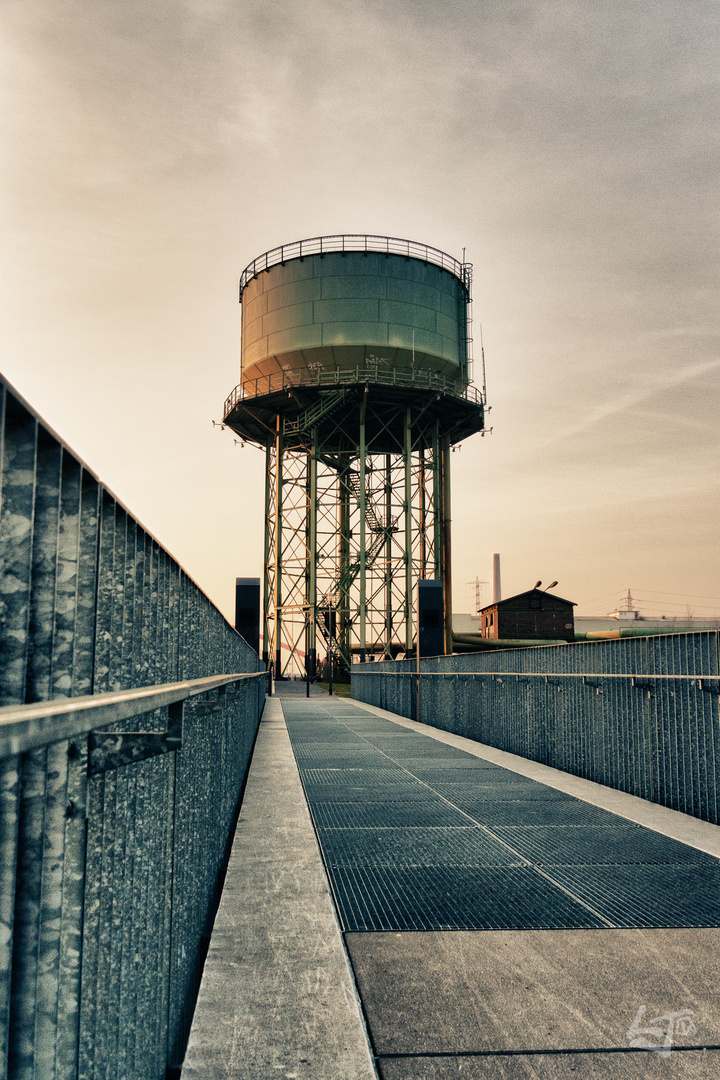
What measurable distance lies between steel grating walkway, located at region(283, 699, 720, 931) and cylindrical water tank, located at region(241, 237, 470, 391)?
101 feet

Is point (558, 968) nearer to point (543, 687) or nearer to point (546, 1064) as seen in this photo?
point (546, 1064)

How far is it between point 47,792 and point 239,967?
2.59m

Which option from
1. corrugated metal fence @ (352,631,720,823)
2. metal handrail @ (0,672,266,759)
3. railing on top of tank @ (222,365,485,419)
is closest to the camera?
metal handrail @ (0,672,266,759)

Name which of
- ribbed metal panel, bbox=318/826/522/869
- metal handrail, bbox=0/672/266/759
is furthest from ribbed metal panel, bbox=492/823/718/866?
metal handrail, bbox=0/672/266/759

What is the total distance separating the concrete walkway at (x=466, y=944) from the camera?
114 inches

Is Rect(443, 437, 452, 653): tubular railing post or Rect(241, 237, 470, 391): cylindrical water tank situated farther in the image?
Rect(443, 437, 452, 653): tubular railing post

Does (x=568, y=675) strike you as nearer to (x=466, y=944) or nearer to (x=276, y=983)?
(x=466, y=944)

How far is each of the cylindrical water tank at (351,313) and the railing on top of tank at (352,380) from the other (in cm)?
16

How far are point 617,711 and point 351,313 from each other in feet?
105

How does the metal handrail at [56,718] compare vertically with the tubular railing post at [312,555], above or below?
below

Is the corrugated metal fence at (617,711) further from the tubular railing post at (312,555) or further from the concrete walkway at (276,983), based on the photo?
the tubular railing post at (312,555)

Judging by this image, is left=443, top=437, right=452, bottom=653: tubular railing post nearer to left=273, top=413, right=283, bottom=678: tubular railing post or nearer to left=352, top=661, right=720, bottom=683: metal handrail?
left=273, top=413, right=283, bottom=678: tubular railing post

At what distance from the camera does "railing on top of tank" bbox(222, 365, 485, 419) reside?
37125 millimetres

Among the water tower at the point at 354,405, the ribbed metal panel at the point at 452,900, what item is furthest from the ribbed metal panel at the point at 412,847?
the water tower at the point at 354,405
